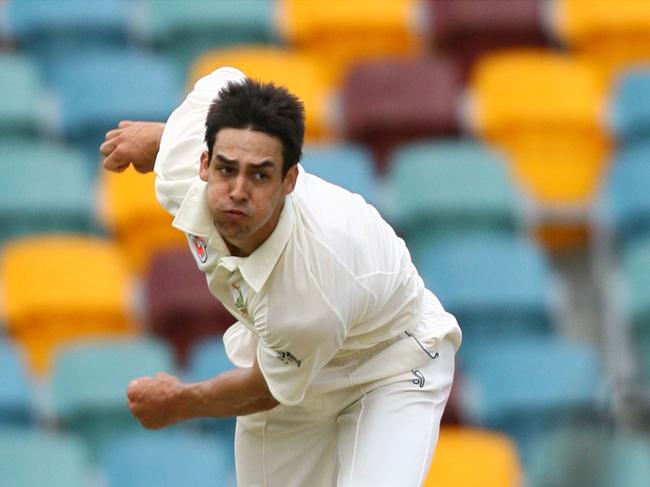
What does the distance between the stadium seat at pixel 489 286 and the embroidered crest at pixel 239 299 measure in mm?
2803

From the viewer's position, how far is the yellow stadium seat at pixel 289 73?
23.5ft

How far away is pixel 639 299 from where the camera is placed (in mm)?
6637

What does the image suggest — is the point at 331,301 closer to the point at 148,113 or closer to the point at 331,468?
the point at 331,468

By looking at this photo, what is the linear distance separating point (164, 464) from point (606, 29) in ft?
11.0

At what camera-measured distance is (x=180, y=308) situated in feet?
20.7

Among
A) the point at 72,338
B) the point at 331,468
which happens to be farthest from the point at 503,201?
the point at 331,468

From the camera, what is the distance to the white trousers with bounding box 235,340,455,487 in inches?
152

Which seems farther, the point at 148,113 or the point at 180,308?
the point at 148,113

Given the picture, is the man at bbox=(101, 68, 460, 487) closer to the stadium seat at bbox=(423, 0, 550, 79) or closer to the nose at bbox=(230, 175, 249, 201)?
the nose at bbox=(230, 175, 249, 201)

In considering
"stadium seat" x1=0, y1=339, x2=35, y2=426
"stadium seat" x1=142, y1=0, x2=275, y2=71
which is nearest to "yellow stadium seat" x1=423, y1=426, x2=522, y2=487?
"stadium seat" x1=0, y1=339, x2=35, y2=426

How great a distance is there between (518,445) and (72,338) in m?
1.70

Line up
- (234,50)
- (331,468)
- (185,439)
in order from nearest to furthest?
(331,468) → (185,439) → (234,50)

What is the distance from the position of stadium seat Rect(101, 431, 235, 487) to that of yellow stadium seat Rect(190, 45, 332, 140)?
73.8 inches

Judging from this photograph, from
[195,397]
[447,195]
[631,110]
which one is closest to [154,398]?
[195,397]
